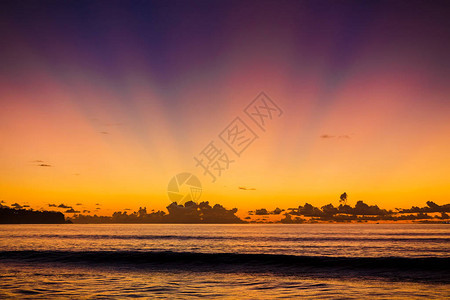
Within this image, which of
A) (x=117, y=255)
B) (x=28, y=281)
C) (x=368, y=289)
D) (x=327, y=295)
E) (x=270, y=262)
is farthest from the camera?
(x=117, y=255)

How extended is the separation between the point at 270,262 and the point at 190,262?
30.6 feet

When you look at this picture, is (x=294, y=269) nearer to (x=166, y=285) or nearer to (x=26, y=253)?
(x=166, y=285)

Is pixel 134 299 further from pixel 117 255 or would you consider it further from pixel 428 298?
pixel 117 255

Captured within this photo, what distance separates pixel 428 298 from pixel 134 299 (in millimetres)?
15899

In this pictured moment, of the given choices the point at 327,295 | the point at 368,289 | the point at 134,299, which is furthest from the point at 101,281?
the point at 368,289

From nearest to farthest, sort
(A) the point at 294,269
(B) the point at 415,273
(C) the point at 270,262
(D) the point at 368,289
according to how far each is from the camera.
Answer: (D) the point at 368,289
(B) the point at 415,273
(A) the point at 294,269
(C) the point at 270,262

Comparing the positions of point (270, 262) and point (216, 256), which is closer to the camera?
point (270, 262)

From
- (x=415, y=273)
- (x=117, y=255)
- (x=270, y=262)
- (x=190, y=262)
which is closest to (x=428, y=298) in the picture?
(x=415, y=273)

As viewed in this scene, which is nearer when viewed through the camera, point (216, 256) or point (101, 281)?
point (101, 281)

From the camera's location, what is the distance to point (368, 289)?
24438mm

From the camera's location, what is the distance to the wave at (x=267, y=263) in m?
35.1

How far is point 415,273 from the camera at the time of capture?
34562 millimetres

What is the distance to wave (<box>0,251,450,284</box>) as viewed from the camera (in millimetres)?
35131

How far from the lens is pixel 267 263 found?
42.7 m
